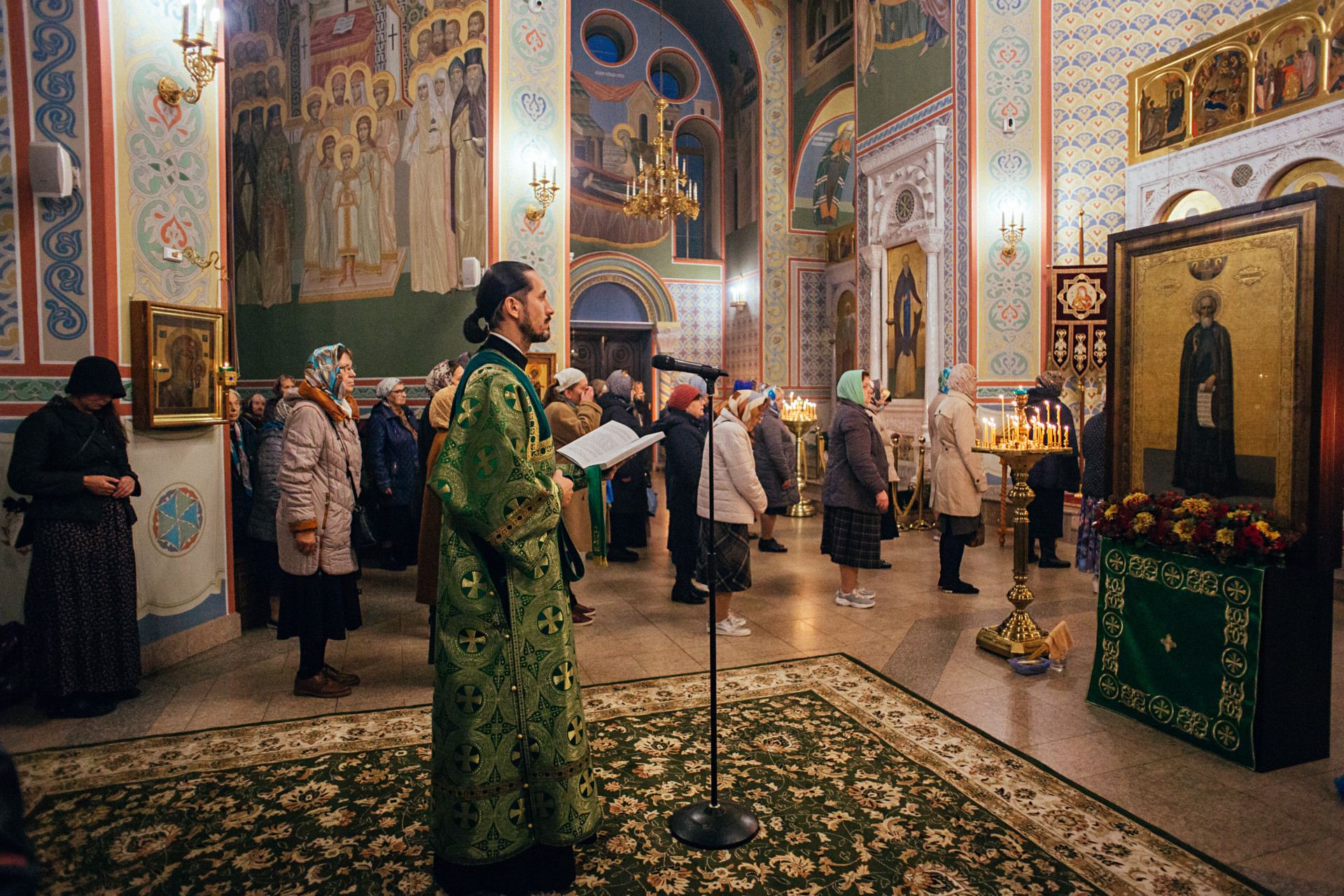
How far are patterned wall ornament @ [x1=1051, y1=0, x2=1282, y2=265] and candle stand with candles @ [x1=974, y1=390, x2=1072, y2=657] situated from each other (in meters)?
5.64

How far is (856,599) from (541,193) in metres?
5.46

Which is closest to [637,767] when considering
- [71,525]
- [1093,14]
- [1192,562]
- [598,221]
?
[1192,562]

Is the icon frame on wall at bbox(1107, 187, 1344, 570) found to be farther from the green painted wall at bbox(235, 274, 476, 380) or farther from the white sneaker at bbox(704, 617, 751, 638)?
the green painted wall at bbox(235, 274, 476, 380)

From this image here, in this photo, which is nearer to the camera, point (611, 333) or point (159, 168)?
point (159, 168)

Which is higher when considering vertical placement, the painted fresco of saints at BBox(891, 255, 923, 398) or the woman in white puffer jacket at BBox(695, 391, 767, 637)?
the painted fresco of saints at BBox(891, 255, 923, 398)

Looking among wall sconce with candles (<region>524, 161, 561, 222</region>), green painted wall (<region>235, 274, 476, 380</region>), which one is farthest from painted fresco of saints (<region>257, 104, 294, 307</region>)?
wall sconce with candles (<region>524, 161, 561, 222</region>)

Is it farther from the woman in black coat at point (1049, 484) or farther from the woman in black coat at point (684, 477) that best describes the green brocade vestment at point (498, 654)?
the woman in black coat at point (1049, 484)

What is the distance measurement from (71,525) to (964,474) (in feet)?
18.8

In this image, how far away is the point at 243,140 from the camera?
1066 centimetres

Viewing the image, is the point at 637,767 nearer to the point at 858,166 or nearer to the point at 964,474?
the point at 964,474

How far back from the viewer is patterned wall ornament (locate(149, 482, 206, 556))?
4719 mm

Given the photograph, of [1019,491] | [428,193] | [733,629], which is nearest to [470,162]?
[428,193]

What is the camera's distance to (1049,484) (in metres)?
7.30

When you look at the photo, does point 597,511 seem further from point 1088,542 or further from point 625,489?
point 1088,542
